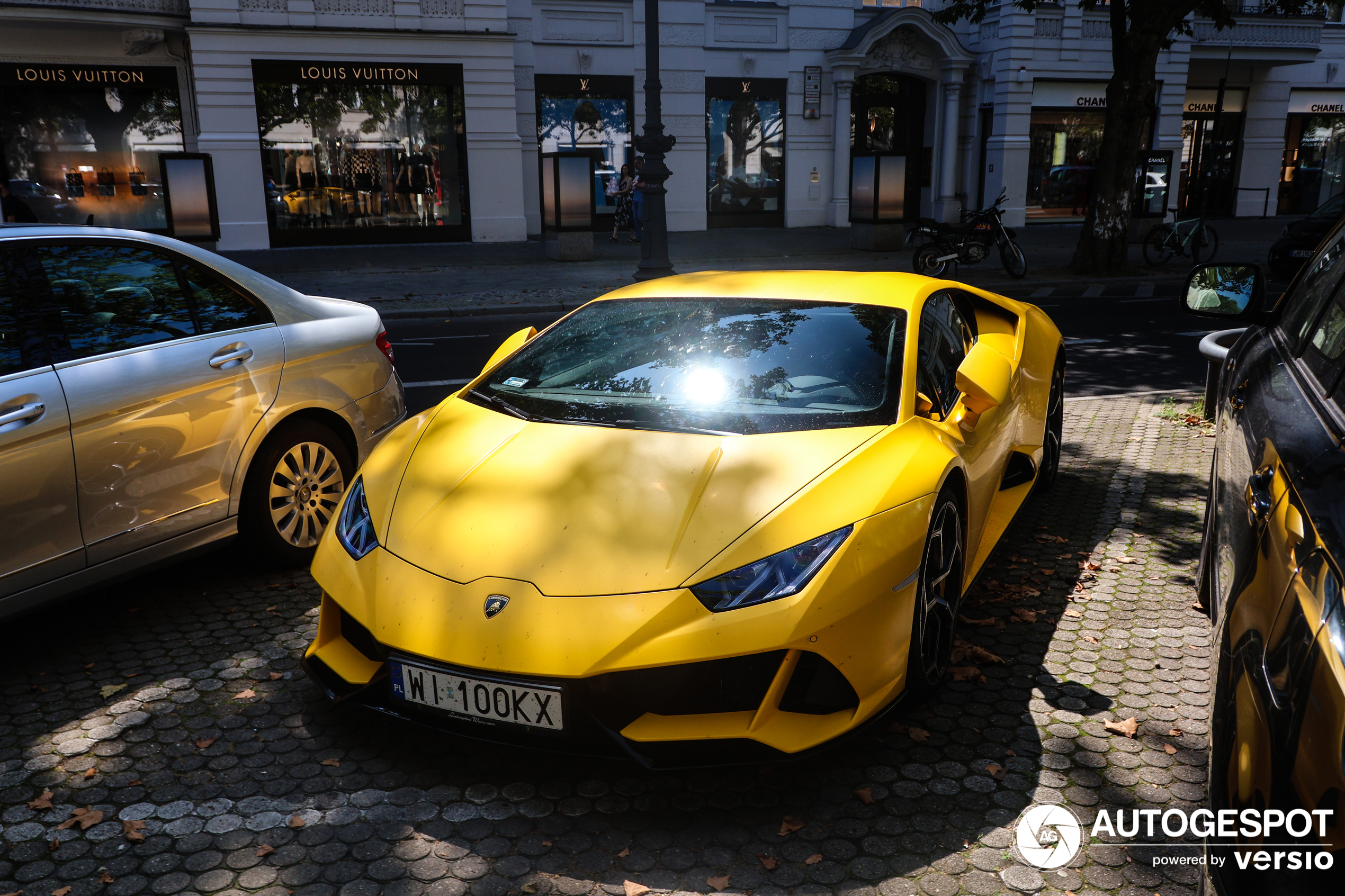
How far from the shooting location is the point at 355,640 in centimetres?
326

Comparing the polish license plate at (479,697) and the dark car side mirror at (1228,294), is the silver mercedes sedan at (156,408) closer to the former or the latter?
the polish license plate at (479,697)

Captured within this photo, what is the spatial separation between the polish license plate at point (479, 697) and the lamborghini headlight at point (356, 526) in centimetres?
48

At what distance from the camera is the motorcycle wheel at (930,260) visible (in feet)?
55.7

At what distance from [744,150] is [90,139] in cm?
1498

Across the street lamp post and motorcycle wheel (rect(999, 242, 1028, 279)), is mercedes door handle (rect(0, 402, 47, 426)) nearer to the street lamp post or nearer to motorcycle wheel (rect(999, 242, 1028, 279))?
the street lamp post

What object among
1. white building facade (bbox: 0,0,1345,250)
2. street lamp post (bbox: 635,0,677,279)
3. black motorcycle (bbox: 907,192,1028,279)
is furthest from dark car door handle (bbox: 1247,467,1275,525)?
white building facade (bbox: 0,0,1345,250)

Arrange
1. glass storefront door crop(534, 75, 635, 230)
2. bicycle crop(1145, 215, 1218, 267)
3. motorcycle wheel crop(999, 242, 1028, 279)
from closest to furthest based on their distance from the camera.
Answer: motorcycle wheel crop(999, 242, 1028, 279)
bicycle crop(1145, 215, 1218, 267)
glass storefront door crop(534, 75, 635, 230)

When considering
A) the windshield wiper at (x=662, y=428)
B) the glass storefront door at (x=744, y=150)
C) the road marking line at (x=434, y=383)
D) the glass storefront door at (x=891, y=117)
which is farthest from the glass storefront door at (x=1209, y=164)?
the windshield wiper at (x=662, y=428)

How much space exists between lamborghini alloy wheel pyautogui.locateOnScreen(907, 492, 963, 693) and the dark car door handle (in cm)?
122

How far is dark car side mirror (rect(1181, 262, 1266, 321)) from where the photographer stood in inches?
135

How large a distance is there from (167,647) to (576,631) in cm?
217

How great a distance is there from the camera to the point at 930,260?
672 inches

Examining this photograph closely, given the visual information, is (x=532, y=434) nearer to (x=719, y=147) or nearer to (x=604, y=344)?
(x=604, y=344)

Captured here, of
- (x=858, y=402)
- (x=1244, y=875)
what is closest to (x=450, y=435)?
(x=858, y=402)
